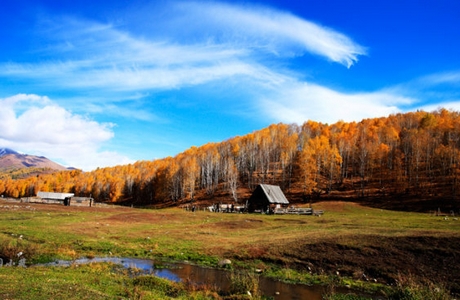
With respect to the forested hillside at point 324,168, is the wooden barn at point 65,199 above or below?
below

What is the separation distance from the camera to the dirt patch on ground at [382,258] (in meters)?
21.2

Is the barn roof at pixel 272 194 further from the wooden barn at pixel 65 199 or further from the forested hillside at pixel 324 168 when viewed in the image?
the wooden barn at pixel 65 199

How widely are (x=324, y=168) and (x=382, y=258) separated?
94.8m

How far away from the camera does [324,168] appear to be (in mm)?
115812

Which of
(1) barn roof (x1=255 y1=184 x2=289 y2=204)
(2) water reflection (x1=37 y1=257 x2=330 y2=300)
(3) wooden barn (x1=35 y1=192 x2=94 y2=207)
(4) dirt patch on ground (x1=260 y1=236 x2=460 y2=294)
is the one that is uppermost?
(1) barn roof (x1=255 y1=184 x2=289 y2=204)

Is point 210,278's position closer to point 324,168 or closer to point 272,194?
point 272,194

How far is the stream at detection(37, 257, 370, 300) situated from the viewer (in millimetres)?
17859

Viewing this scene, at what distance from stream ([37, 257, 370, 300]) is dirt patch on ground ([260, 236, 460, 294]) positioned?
165 inches

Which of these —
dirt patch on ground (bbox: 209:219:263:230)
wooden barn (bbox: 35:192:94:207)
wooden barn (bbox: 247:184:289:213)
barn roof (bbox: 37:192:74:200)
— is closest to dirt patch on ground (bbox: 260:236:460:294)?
dirt patch on ground (bbox: 209:219:263:230)

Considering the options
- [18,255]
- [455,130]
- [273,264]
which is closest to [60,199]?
[18,255]

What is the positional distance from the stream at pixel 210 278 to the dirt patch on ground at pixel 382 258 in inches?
165

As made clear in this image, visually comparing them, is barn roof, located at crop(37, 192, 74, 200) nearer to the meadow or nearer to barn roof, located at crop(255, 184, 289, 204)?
barn roof, located at crop(255, 184, 289, 204)

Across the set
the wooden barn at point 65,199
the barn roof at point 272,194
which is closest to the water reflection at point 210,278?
the barn roof at point 272,194

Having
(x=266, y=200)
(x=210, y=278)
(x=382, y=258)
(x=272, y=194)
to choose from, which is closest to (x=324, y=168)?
(x=272, y=194)
